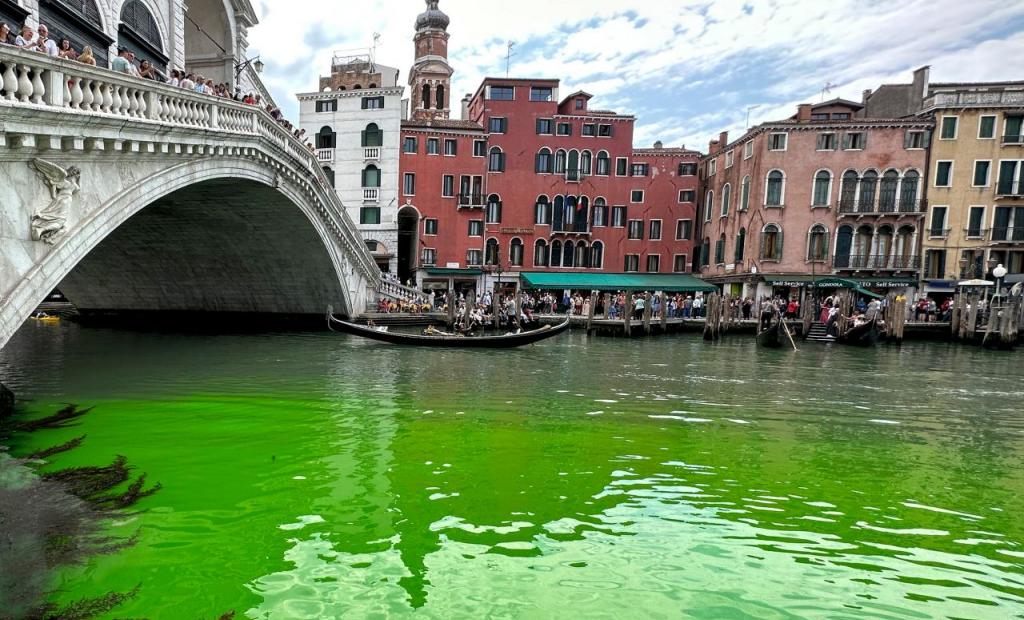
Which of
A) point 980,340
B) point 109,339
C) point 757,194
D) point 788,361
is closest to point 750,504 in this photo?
point 788,361

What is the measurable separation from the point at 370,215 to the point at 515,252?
7.26 meters

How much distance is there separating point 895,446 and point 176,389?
9669 mm

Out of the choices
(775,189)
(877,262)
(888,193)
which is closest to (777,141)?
(775,189)

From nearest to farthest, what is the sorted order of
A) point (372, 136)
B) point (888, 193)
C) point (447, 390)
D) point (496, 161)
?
point (447, 390) → point (888, 193) → point (372, 136) → point (496, 161)

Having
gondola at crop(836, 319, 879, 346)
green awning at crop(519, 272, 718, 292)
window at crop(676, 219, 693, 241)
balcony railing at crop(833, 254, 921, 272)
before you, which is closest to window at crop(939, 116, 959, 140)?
balcony railing at crop(833, 254, 921, 272)

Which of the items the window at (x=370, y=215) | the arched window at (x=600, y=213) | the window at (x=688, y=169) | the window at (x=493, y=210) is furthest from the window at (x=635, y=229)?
the window at (x=370, y=215)

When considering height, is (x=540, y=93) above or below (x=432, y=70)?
below

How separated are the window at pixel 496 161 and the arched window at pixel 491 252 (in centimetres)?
343

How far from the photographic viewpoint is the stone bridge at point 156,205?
550 cm

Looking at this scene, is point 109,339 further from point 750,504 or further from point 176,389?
point 750,504

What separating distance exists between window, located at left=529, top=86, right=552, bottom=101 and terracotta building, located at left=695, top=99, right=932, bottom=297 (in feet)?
31.2

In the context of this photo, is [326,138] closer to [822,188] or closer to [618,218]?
[618,218]

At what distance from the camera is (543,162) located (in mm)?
27203

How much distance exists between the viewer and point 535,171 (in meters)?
27.2
